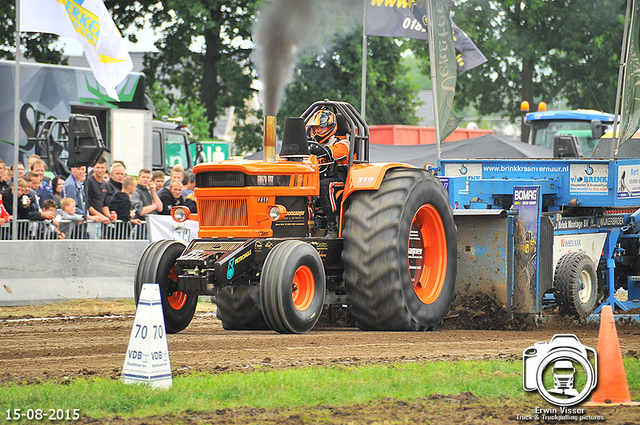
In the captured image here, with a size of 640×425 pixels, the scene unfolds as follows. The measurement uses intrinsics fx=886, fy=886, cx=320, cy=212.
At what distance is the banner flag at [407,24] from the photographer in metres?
15.2

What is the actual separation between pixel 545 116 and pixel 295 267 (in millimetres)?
16631

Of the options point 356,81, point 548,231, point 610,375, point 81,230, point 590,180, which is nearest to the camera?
point 610,375

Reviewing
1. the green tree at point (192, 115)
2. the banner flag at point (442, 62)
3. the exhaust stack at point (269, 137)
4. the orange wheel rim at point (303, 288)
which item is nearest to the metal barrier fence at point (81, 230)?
the banner flag at point (442, 62)

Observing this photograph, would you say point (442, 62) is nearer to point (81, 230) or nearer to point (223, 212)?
point (81, 230)

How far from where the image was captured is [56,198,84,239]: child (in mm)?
12336

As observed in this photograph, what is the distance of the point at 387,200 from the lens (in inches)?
326

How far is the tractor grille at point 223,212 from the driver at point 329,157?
3.21ft

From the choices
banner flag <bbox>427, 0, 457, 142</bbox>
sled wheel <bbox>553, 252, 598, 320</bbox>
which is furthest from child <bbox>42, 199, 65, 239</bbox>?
sled wheel <bbox>553, 252, 598, 320</bbox>

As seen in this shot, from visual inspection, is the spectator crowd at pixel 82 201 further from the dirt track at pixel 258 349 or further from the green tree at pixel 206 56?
the green tree at pixel 206 56

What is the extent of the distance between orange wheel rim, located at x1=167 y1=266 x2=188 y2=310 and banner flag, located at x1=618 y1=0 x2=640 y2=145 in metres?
6.70

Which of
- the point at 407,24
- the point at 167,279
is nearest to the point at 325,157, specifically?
the point at 167,279

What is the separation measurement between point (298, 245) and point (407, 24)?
28.1 ft

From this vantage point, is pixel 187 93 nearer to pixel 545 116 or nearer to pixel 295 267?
pixel 545 116

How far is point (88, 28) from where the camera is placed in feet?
44.2
